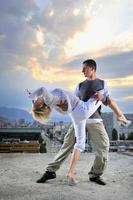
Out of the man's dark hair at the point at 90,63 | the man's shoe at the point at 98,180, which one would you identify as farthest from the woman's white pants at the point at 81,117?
the man's shoe at the point at 98,180

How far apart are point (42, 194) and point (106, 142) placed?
1.32 metres

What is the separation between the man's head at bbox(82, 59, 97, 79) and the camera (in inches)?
252

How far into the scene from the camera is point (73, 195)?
5.62m

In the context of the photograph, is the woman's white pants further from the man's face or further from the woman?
the man's face

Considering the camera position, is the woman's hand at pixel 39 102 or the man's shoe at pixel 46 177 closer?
the woman's hand at pixel 39 102

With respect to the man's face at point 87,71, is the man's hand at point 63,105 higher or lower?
lower

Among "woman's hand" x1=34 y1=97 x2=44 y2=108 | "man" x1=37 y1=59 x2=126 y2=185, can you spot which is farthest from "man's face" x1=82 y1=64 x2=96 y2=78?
→ "woman's hand" x1=34 y1=97 x2=44 y2=108

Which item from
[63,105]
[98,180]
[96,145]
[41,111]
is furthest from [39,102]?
[98,180]

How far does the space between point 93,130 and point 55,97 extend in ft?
2.49

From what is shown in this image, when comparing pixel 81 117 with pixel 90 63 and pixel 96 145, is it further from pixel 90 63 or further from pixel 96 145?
pixel 90 63

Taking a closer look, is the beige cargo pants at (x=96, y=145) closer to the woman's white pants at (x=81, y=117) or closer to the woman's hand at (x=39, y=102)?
the woman's white pants at (x=81, y=117)

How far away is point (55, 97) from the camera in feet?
20.1

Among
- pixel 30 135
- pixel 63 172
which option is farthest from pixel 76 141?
pixel 30 135

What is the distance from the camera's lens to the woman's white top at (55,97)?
6.04 m
